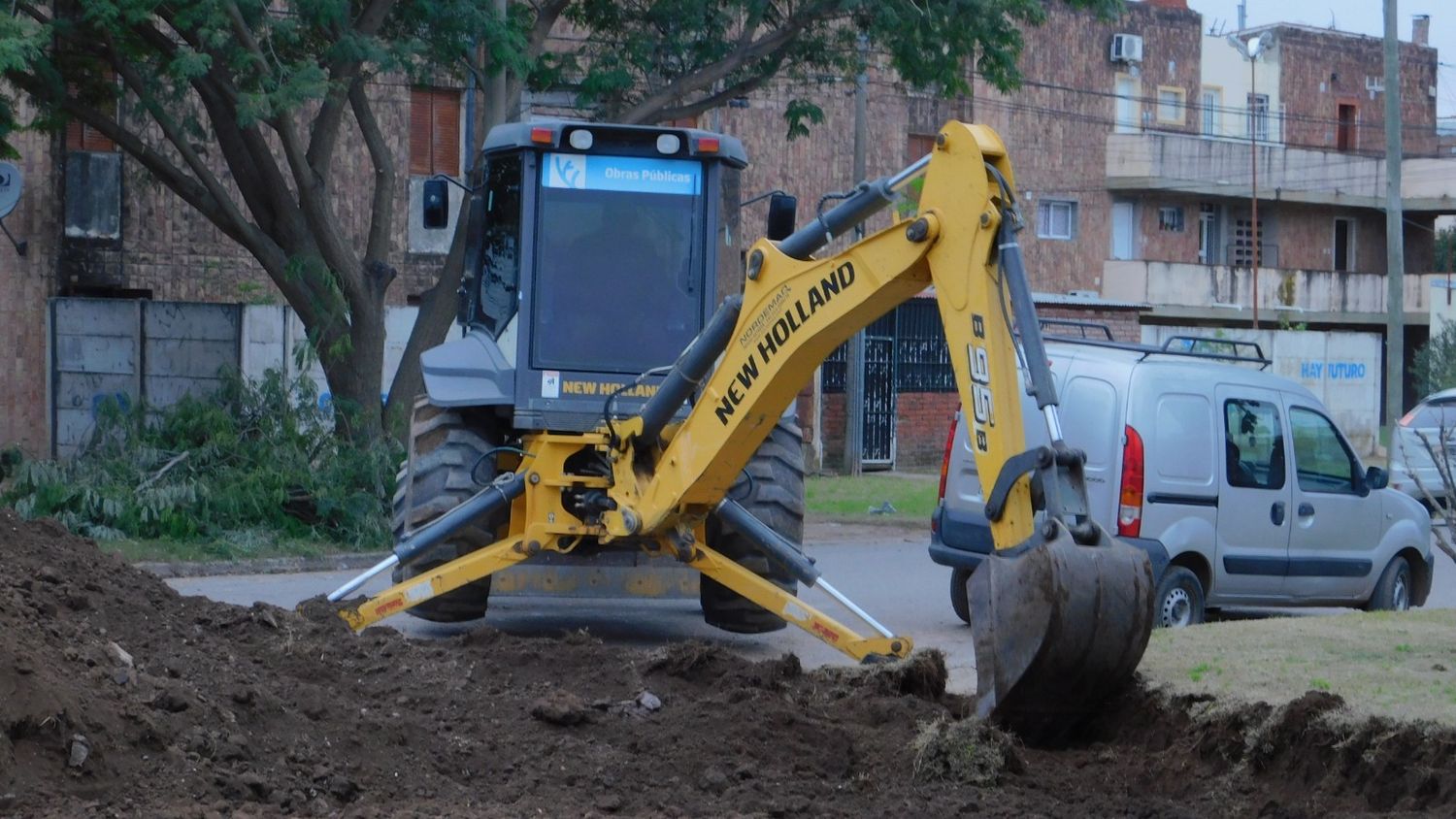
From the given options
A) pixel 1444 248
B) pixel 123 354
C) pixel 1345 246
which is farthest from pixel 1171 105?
pixel 123 354

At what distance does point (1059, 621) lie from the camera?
19.2ft

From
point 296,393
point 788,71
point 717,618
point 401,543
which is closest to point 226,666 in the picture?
point 401,543

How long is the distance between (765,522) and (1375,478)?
4.95m

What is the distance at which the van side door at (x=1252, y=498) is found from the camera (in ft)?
37.3

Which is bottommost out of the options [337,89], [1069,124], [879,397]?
[879,397]

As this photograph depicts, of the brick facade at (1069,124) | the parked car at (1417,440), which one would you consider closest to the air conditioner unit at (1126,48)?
the brick facade at (1069,124)

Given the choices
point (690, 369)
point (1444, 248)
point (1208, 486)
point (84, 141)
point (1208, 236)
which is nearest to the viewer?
point (690, 369)

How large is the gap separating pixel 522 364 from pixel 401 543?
1332 mm

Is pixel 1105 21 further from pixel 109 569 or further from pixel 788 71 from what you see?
pixel 109 569

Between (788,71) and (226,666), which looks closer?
(226,666)

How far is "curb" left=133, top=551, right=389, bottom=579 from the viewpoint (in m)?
13.9

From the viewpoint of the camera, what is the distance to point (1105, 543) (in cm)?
598

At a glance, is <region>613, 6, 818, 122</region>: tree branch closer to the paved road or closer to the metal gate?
the paved road

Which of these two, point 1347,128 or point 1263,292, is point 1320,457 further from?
point 1347,128
